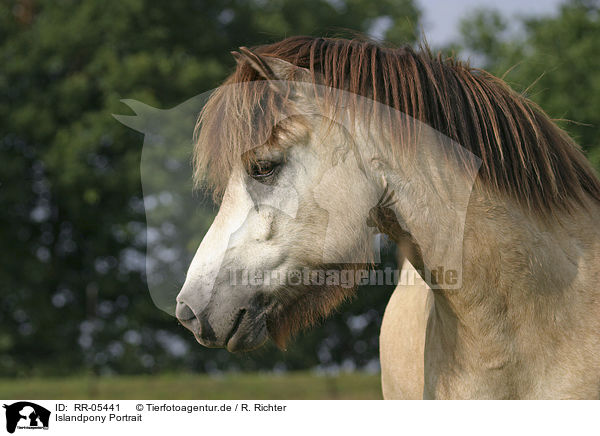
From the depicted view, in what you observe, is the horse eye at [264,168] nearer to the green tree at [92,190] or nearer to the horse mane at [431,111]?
the horse mane at [431,111]

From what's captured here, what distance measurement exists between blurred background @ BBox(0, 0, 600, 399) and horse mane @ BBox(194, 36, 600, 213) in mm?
12155

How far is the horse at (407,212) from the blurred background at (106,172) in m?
12.2

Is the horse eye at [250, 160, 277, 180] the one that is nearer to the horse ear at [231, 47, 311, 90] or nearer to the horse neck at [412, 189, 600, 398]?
the horse ear at [231, 47, 311, 90]

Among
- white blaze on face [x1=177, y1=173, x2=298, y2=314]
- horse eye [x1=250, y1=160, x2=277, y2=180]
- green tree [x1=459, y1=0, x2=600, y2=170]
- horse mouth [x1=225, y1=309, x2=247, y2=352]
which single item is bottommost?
horse mouth [x1=225, y1=309, x2=247, y2=352]

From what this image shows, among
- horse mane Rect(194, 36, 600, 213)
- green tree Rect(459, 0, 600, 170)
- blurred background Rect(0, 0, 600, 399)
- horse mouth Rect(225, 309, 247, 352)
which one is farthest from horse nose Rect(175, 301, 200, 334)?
blurred background Rect(0, 0, 600, 399)

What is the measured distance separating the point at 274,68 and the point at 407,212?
81 cm

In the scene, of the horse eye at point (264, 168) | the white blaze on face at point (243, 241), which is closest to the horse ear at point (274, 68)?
the horse eye at point (264, 168)

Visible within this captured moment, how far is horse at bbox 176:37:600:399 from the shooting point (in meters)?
2.41

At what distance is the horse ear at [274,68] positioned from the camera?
96.4 inches
